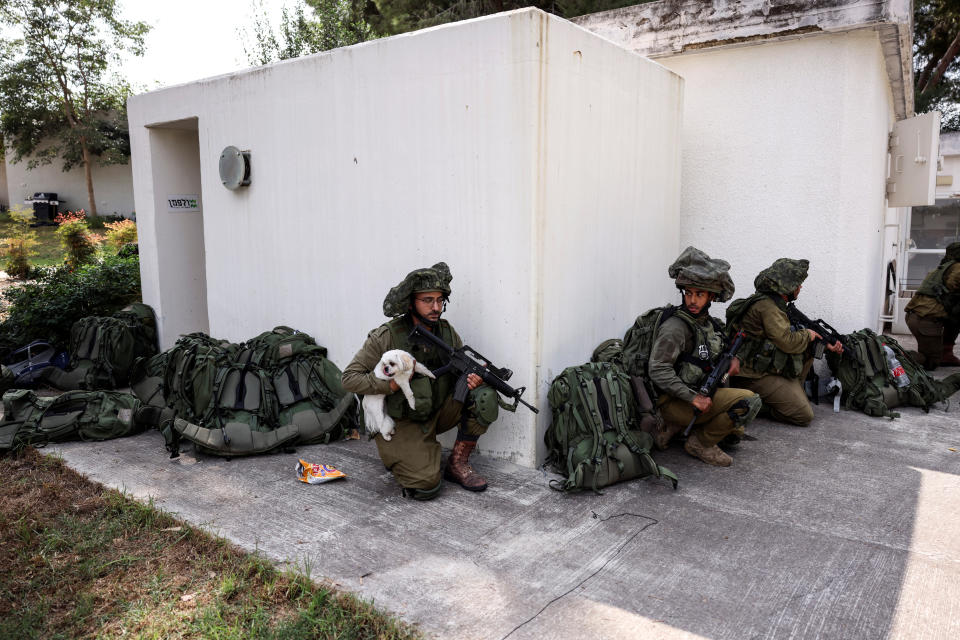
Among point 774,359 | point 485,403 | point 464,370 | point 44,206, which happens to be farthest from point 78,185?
point 774,359

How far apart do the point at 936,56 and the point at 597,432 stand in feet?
68.3

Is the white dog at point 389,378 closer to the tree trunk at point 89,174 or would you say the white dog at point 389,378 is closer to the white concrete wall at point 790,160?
the white concrete wall at point 790,160

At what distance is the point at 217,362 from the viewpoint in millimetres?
5328

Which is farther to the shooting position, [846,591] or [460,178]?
[460,178]

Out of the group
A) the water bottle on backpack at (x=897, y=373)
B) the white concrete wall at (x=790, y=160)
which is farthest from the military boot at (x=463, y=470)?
the water bottle on backpack at (x=897, y=373)

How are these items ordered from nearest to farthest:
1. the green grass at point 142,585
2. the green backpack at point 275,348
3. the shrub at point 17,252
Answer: the green grass at point 142,585
the green backpack at point 275,348
the shrub at point 17,252

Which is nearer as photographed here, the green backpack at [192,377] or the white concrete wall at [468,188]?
the white concrete wall at [468,188]

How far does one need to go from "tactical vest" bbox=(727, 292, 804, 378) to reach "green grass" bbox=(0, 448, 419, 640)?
3950 mm

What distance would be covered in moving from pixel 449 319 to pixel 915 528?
3090 mm

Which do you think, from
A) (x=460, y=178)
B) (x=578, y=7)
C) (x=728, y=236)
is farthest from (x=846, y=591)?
(x=578, y=7)

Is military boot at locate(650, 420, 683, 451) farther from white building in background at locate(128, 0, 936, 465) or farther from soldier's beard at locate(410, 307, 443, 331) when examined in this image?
soldier's beard at locate(410, 307, 443, 331)

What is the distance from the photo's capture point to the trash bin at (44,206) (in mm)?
26891

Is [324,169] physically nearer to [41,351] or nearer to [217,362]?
[217,362]

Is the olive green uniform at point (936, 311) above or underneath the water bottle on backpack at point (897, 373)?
above
